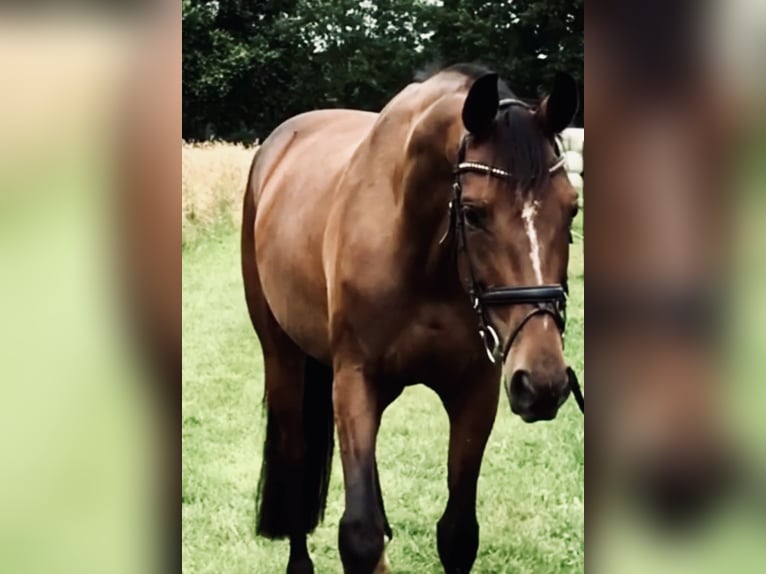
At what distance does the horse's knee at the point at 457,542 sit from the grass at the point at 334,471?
0.03m

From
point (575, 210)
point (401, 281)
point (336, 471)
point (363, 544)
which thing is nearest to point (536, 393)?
point (575, 210)

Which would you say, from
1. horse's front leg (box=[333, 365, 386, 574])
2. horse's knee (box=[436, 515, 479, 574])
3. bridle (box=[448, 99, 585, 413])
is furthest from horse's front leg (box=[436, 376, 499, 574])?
bridle (box=[448, 99, 585, 413])

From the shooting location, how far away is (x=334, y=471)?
79.8 inches

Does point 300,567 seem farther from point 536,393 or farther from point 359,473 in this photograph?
point 536,393

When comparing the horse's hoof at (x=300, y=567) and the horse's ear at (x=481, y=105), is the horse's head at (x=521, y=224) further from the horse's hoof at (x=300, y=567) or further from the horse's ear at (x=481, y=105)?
the horse's hoof at (x=300, y=567)

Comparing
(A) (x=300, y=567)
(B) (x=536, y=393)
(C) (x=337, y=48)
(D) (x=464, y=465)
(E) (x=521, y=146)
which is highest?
(C) (x=337, y=48)

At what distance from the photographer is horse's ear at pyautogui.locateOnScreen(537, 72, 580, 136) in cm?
146

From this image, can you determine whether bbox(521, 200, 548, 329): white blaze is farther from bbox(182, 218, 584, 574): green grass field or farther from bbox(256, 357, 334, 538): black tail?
bbox(256, 357, 334, 538): black tail

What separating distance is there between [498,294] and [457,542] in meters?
0.62

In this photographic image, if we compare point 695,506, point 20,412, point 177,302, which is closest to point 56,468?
point 20,412

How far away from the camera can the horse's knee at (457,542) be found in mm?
1842

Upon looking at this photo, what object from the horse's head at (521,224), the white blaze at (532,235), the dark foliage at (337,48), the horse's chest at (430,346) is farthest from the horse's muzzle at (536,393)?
the dark foliage at (337,48)

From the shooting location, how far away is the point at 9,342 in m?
1.42

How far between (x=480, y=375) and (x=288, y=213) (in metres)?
0.57
